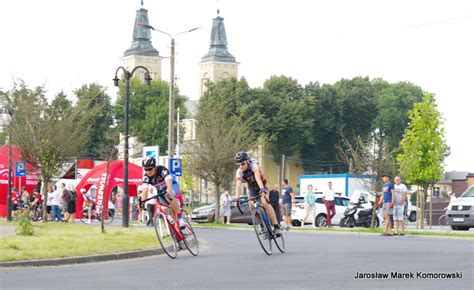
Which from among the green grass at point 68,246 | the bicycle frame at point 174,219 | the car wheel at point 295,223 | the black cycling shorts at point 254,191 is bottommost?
the car wheel at point 295,223

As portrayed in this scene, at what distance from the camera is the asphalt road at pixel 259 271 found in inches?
454

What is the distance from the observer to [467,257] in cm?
1559

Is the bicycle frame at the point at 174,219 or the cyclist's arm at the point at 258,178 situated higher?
the cyclist's arm at the point at 258,178

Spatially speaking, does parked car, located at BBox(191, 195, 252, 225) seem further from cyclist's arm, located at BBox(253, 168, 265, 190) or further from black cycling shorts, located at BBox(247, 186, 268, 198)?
cyclist's arm, located at BBox(253, 168, 265, 190)

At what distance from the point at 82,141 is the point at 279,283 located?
28.0 m

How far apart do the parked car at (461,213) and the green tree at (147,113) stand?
225 feet

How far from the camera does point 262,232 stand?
16.4m

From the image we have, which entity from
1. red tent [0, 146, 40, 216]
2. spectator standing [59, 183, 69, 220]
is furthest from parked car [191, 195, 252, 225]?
red tent [0, 146, 40, 216]

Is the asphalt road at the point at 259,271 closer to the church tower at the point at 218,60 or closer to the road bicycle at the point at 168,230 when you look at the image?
the road bicycle at the point at 168,230

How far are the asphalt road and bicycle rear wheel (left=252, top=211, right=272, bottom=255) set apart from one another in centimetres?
28

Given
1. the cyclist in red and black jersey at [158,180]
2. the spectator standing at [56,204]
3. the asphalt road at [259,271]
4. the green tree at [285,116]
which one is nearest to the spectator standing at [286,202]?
the spectator standing at [56,204]

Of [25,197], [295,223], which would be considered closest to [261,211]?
[295,223]

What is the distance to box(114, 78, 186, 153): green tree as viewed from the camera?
10206 centimetres

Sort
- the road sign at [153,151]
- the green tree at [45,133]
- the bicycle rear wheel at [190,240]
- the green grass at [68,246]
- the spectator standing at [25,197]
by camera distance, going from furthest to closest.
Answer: the spectator standing at [25,197], the green tree at [45,133], the road sign at [153,151], the bicycle rear wheel at [190,240], the green grass at [68,246]
